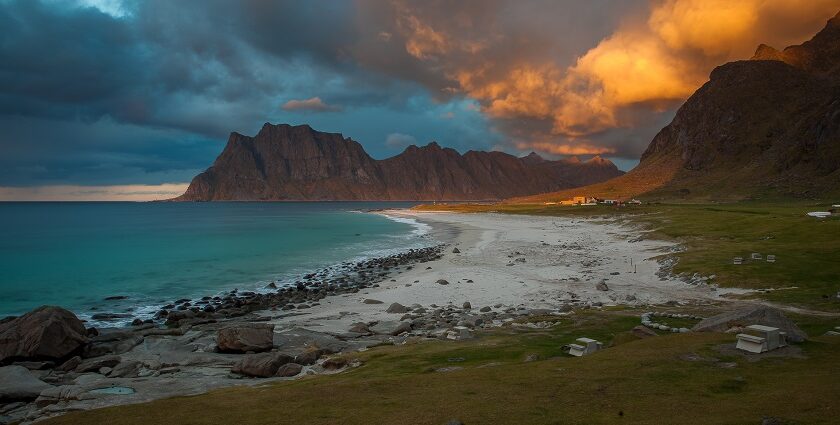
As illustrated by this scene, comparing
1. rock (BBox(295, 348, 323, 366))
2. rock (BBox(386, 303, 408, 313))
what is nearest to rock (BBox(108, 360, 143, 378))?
rock (BBox(295, 348, 323, 366))

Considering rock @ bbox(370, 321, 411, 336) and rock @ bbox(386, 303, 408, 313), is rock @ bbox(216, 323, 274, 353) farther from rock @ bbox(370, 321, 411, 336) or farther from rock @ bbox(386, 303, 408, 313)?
rock @ bbox(386, 303, 408, 313)

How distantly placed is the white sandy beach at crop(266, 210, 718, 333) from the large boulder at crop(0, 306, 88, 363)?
1017 centimetres

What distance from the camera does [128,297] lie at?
144 feet

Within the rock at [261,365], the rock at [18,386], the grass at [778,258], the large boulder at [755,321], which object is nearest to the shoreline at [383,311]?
the rock at [261,365]

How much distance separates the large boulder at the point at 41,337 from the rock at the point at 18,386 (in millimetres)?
4935

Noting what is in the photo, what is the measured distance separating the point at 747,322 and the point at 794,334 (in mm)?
1744

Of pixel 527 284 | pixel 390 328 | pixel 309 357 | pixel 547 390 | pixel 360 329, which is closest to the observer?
pixel 547 390

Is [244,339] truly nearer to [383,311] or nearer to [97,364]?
[97,364]

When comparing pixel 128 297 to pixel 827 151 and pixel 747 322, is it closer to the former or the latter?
pixel 747 322

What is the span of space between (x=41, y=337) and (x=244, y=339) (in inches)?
351

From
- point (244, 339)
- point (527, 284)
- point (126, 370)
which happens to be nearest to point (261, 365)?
point (244, 339)

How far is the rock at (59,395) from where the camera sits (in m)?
14.2

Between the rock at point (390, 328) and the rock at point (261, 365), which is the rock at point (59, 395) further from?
the rock at point (390, 328)

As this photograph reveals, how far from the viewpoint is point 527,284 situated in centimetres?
3912
